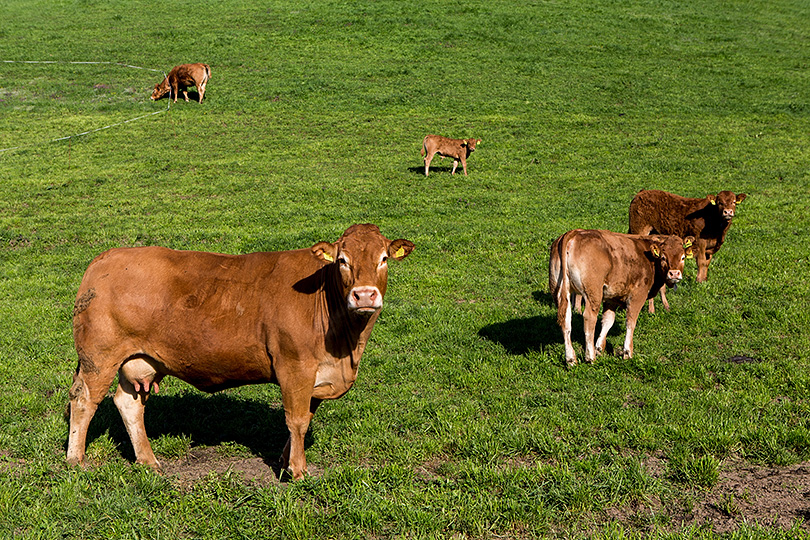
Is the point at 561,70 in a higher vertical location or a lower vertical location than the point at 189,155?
higher

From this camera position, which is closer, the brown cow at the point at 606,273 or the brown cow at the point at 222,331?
the brown cow at the point at 222,331

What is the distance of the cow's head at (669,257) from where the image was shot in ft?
32.8

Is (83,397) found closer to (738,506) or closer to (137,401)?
(137,401)

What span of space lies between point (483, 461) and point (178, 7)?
4640 centimetres

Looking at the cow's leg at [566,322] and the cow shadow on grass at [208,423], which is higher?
the cow's leg at [566,322]

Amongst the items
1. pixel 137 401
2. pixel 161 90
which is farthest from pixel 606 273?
pixel 161 90

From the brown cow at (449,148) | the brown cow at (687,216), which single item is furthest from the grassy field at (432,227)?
the brown cow at (687,216)

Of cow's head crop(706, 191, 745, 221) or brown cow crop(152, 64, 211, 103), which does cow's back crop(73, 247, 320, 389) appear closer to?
cow's head crop(706, 191, 745, 221)

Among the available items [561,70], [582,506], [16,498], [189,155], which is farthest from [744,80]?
[16,498]

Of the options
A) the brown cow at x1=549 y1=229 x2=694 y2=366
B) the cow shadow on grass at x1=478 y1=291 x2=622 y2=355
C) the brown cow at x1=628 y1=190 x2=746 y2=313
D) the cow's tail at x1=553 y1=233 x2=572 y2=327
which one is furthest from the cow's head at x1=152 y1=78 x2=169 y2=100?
the cow's tail at x1=553 y1=233 x2=572 y2=327

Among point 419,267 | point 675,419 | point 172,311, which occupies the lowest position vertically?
point 419,267

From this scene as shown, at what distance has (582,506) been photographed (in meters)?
5.99

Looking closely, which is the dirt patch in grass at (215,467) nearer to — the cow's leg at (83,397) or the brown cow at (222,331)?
the brown cow at (222,331)

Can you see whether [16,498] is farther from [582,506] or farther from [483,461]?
[582,506]
